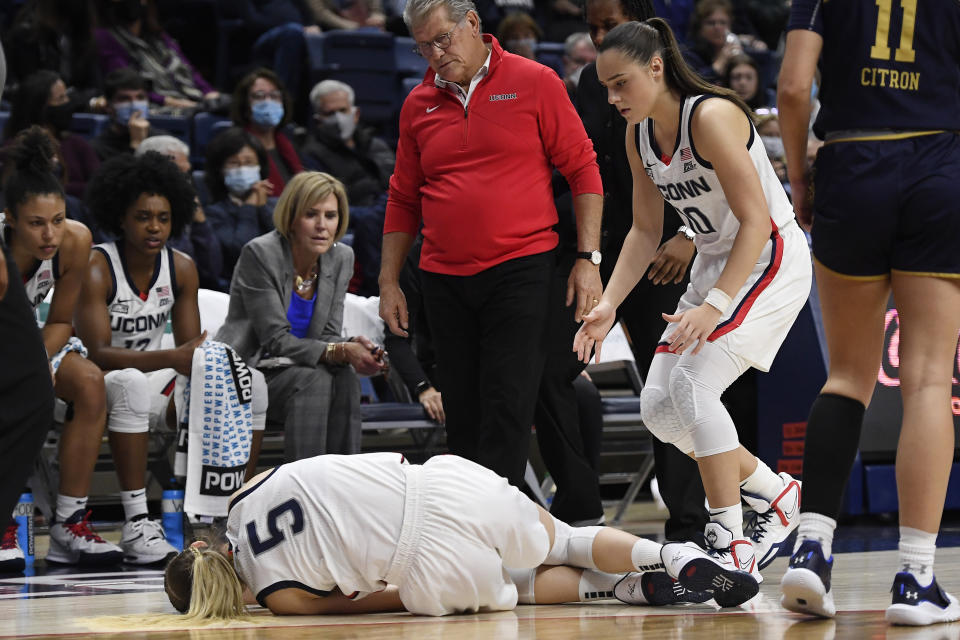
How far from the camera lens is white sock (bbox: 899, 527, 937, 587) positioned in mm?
2867

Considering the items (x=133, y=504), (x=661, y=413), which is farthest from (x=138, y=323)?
(x=661, y=413)

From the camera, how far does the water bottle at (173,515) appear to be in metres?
5.32

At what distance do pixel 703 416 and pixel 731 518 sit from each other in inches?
10.4

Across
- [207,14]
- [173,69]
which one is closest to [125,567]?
[173,69]

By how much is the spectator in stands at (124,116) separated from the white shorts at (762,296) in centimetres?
495

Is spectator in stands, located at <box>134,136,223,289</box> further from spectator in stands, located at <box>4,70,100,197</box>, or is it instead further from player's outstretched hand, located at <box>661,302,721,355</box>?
player's outstretched hand, located at <box>661,302,721,355</box>

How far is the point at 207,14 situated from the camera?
10.7m

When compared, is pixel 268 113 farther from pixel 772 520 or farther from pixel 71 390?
pixel 772 520

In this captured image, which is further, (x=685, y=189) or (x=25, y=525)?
(x=25, y=525)

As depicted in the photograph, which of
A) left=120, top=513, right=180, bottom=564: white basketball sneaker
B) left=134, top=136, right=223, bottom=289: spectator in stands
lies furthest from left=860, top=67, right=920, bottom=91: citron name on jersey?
left=134, top=136, right=223, bottom=289: spectator in stands

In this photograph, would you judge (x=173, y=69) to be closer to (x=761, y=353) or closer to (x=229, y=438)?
(x=229, y=438)

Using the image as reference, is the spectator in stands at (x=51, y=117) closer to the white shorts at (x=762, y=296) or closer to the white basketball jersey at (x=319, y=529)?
the white basketball jersey at (x=319, y=529)

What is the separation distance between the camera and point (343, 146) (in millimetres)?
8422

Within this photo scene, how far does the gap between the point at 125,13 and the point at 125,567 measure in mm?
5367
